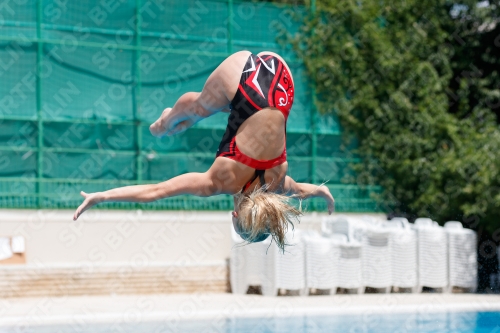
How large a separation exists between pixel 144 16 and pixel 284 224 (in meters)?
7.62

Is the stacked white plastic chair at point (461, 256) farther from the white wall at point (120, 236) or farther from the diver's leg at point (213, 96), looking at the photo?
the diver's leg at point (213, 96)

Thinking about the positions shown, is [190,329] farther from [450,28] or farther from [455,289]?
[450,28]

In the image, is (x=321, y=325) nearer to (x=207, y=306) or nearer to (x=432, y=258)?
(x=207, y=306)

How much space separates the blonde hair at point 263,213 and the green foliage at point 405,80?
7.54 m

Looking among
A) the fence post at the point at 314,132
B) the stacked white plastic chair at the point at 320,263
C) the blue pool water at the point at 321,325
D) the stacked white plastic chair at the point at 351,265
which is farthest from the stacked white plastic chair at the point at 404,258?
the fence post at the point at 314,132

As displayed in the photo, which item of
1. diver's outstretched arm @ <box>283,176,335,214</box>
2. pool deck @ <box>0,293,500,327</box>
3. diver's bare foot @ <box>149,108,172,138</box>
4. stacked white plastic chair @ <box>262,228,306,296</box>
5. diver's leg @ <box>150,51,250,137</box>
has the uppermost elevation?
diver's leg @ <box>150,51,250,137</box>

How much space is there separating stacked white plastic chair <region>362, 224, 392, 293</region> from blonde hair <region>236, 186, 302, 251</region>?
5.26 metres

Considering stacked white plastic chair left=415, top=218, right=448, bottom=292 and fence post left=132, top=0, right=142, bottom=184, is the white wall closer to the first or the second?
fence post left=132, top=0, right=142, bottom=184

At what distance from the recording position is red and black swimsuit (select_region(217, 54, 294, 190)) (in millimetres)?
4770

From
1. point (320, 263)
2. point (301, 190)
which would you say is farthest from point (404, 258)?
point (301, 190)

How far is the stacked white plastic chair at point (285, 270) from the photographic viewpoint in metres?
9.53

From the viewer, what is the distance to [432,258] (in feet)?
33.4

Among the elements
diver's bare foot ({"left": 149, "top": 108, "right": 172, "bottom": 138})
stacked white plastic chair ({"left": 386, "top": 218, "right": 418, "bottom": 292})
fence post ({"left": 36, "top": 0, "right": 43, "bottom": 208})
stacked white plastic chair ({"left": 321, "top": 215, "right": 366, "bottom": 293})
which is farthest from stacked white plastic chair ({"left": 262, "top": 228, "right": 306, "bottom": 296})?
diver's bare foot ({"left": 149, "top": 108, "right": 172, "bottom": 138})

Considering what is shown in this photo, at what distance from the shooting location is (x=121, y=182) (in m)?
11.2
